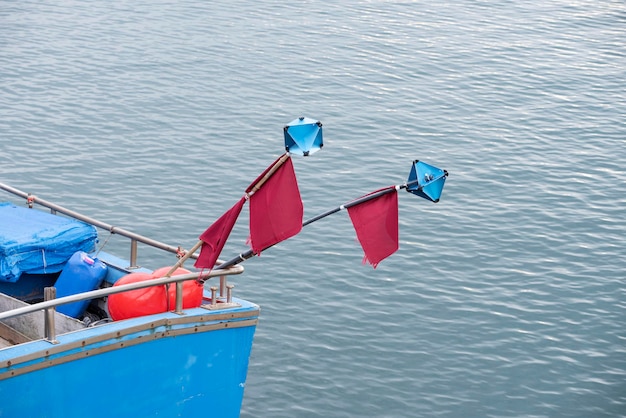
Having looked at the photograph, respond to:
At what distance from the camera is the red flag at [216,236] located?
41.9ft

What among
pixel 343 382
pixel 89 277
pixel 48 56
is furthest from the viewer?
pixel 48 56

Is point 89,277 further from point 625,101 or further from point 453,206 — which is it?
point 625,101

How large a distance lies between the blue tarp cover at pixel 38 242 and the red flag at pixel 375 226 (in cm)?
432

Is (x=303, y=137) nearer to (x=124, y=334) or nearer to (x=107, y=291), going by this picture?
(x=107, y=291)

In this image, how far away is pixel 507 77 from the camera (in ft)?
125

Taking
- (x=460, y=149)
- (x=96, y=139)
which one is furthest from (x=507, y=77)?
(x=96, y=139)

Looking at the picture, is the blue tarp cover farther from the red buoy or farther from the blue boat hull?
the blue boat hull

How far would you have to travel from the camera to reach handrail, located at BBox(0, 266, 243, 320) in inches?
465

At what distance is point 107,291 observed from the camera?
491 inches

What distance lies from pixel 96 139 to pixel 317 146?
64.3ft

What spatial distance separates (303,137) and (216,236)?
1.94 m

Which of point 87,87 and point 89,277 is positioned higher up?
point 87,87

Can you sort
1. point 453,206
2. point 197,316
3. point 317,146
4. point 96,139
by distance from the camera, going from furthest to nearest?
point 96,139, point 453,206, point 197,316, point 317,146

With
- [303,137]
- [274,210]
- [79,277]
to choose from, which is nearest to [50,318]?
[79,277]
